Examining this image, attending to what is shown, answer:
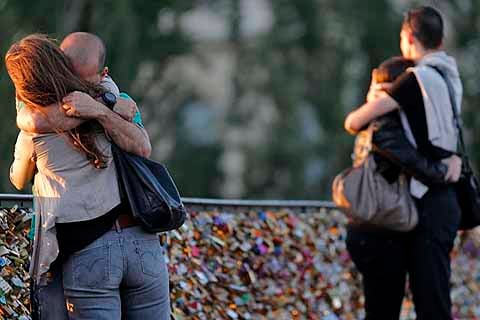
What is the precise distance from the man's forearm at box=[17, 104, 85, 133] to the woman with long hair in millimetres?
22

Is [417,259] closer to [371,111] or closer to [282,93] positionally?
[371,111]

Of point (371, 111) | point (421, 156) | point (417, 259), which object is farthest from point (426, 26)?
point (417, 259)

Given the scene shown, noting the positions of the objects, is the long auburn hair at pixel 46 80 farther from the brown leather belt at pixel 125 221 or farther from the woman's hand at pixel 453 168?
the woman's hand at pixel 453 168

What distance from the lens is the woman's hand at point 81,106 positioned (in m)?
4.27

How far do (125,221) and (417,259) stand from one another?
2.10 m

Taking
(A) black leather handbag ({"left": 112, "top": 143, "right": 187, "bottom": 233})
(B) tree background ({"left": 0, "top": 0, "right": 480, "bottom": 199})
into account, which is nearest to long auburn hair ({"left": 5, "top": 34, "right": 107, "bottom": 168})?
(A) black leather handbag ({"left": 112, "top": 143, "right": 187, "bottom": 233})

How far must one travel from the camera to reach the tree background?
23.1 metres

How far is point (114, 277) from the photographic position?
430 cm

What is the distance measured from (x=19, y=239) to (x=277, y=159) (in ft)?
64.5

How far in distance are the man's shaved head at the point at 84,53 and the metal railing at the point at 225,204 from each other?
3.29ft

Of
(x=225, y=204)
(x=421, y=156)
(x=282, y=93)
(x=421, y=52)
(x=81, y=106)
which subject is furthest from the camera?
(x=282, y=93)

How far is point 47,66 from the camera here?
14.2ft

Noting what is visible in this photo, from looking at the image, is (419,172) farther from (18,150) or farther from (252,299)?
(18,150)

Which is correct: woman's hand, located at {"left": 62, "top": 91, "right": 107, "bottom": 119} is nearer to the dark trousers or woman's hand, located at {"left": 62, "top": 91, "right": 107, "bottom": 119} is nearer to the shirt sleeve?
the shirt sleeve
